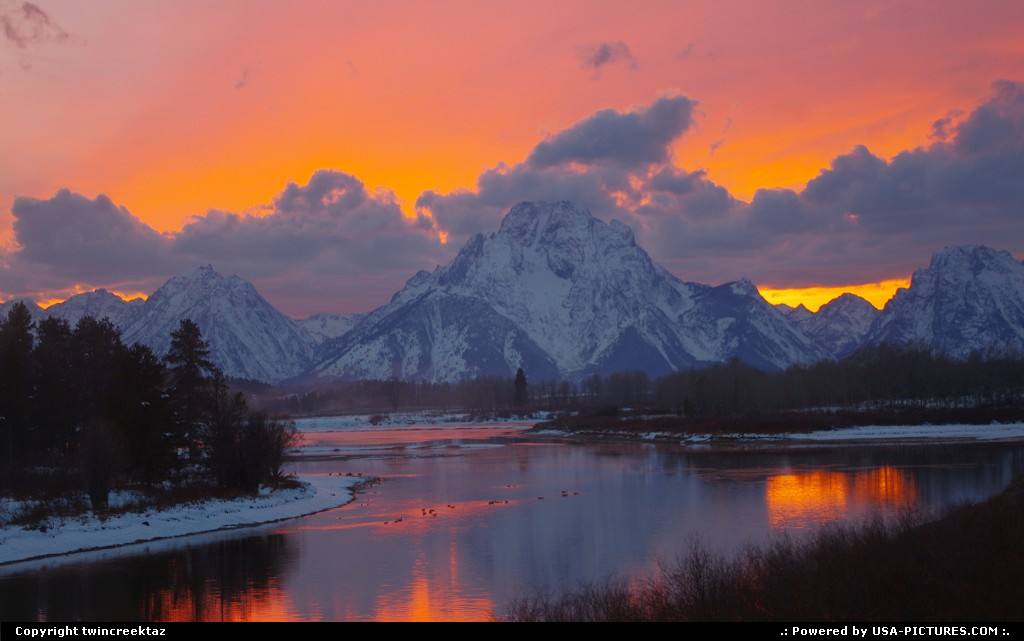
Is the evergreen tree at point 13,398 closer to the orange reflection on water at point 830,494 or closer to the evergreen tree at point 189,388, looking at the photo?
the evergreen tree at point 189,388

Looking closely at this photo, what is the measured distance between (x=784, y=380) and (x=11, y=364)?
164 metres

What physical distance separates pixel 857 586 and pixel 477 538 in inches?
967

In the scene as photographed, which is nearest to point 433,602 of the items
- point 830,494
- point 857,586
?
point 857,586

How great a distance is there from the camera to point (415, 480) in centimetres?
7888

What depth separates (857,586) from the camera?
23172mm

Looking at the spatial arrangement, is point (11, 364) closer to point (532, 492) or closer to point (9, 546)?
Result: point (9, 546)

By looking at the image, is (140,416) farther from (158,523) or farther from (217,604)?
(217,604)

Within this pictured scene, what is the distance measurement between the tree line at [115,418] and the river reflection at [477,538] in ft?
28.1

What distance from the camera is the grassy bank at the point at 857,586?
21.0 metres

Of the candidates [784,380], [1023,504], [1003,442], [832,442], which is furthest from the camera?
[784,380]

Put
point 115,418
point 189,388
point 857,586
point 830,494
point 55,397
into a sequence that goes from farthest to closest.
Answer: point 189,388
point 55,397
point 115,418
point 830,494
point 857,586

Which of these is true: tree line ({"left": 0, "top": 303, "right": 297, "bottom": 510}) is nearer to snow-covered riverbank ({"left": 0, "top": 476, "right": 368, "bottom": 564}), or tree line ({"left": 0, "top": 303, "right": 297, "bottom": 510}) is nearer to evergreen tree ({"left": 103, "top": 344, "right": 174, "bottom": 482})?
evergreen tree ({"left": 103, "top": 344, "right": 174, "bottom": 482})

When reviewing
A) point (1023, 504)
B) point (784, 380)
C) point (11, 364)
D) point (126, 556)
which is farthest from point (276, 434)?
point (784, 380)

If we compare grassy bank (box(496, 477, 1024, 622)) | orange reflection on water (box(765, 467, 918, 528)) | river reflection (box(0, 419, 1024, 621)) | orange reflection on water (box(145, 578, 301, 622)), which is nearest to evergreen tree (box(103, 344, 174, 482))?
river reflection (box(0, 419, 1024, 621))
